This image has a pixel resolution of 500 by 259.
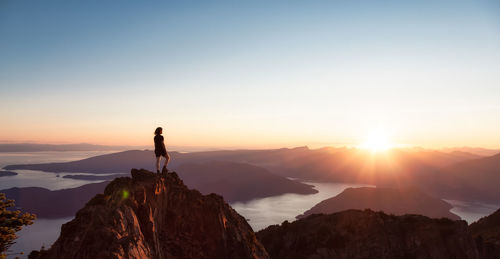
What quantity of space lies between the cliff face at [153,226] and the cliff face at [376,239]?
2438cm

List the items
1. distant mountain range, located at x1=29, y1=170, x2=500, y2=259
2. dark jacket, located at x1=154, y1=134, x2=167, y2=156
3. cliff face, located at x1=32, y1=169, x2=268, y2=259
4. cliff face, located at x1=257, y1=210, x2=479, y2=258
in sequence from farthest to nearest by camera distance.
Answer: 1. cliff face, located at x1=257, y1=210, x2=479, y2=258
2. dark jacket, located at x1=154, y1=134, x2=167, y2=156
3. distant mountain range, located at x1=29, y1=170, x2=500, y2=259
4. cliff face, located at x1=32, y1=169, x2=268, y2=259

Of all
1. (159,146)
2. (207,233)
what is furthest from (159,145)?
(207,233)

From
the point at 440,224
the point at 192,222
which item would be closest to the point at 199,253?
the point at 192,222

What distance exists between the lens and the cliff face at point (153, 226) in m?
15.1

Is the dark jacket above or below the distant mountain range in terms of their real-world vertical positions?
above

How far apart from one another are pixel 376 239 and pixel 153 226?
46194 millimetres

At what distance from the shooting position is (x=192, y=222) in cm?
2542

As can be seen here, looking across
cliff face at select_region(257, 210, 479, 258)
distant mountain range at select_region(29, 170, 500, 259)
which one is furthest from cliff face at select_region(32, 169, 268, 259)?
cliff face at select_region(257, 210, 479, 258)

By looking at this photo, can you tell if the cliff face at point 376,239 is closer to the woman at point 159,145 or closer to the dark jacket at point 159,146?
the woman at point 159,145

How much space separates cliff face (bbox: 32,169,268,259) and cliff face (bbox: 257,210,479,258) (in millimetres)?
24378

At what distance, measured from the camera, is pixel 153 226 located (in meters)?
20.5

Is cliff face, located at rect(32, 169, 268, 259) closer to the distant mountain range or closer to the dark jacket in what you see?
the distant mountain range

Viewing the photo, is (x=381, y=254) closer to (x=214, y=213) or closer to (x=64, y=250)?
(x=214, y=213)

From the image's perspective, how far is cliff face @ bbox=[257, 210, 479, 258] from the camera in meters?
52.6
